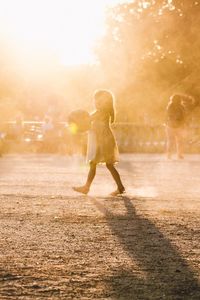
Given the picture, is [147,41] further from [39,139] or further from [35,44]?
[35,44]

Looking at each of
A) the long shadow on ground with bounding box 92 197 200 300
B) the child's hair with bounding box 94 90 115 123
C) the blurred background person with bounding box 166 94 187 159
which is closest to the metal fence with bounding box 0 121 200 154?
the blurred background person with bounding box 166 94 187 159

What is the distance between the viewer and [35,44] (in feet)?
186

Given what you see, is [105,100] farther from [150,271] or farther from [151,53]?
[151,53]

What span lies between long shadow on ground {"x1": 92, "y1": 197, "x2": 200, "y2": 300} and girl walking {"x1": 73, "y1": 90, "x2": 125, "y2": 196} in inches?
132

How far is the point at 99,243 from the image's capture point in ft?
22.5

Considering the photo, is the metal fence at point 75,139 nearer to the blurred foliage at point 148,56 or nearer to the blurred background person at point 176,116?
the blurred foliage at point 148,56

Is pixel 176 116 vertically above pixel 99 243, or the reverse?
pixel 176 116

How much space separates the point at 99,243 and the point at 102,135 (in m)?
4.60

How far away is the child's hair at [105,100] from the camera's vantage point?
11195 millimetres

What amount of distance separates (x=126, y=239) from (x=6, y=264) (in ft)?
5.36

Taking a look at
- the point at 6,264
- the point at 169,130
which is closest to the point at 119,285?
the point at 6,264

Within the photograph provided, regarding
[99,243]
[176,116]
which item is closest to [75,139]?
[176,116]

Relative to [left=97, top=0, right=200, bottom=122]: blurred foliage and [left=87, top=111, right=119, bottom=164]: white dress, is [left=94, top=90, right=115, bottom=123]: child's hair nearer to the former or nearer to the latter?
[left=87, top=111, right=119, bottom=164]: white dress

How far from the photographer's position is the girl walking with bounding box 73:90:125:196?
11.2 meters
